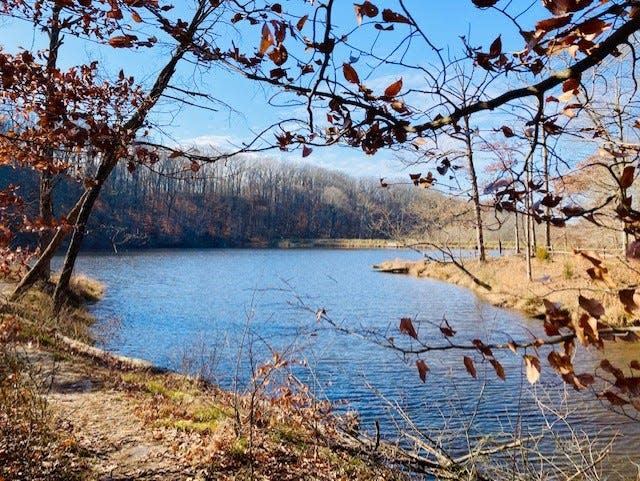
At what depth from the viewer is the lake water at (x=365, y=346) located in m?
7.41

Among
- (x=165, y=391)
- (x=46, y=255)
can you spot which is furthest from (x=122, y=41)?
(x=46, y=255)

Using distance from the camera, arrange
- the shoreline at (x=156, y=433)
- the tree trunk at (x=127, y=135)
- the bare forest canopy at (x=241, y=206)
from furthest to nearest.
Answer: the bare forest canopy at (x=241, y=206) → the shoreline at (x=156, y=433) → the tree trunk at (x=127, y=135)

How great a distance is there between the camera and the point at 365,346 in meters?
12.2

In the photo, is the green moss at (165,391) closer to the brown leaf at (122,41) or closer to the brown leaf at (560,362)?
the brown leaf at (122,41)

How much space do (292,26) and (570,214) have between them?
3.89 ft

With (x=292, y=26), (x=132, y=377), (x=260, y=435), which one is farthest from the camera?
(x=132, y=377)

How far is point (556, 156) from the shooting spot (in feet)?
6.91

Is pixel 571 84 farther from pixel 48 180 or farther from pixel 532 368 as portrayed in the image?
pixel 48 180

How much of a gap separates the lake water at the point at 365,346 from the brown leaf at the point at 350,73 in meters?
1.24

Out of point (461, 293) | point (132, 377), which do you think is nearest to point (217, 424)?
point (132, 377)

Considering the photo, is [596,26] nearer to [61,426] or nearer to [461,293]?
[61,426]

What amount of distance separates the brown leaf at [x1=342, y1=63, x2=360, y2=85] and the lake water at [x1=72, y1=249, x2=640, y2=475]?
1.24 meters

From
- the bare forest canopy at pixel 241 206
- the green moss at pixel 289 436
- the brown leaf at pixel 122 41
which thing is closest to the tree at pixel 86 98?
the brown leaf at pixel 122 41

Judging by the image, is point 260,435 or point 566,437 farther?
point 566,437
